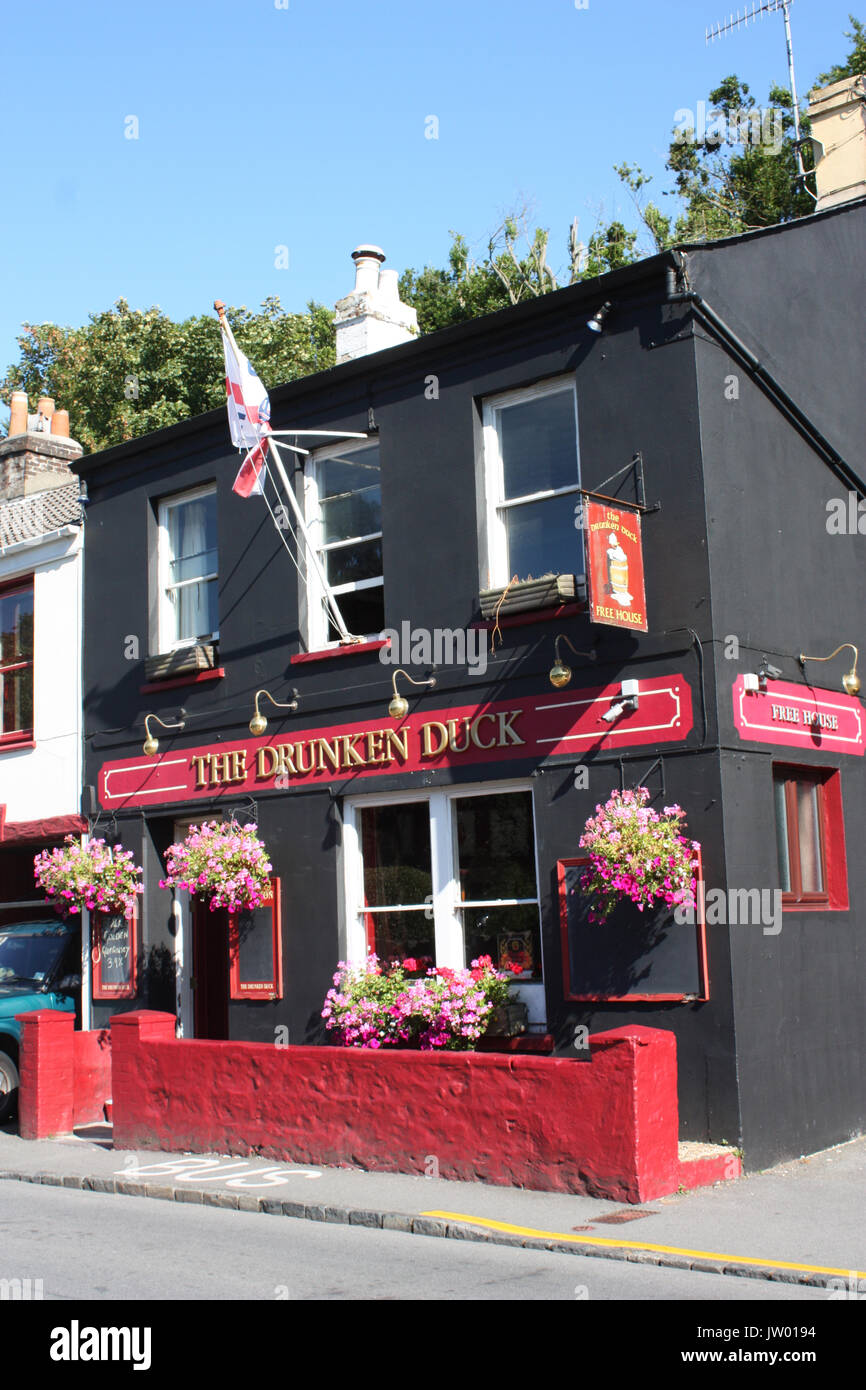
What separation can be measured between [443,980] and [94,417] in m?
23.5

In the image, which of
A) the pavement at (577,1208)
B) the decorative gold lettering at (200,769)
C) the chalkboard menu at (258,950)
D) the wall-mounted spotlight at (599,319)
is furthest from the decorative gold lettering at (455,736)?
the pavement at (577,1208)

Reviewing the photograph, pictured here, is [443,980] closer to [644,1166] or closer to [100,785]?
[644,1166]

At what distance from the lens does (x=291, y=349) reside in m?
30.9

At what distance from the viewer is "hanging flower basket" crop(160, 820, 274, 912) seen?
13.0 metres

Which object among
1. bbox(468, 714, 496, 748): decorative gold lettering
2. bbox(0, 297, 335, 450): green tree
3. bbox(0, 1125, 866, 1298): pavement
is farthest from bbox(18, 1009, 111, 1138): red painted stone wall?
bbox(0, 297, 335, 450): green tree

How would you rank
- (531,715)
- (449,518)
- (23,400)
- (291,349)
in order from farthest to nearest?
1. (291,349)
2. (23,400)
3. (449,518)
4. (531,715)

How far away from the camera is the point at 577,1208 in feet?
29.5

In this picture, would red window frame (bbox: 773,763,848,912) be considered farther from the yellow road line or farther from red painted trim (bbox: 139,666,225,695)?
red painted trim (bbox: 139,666,225,695)

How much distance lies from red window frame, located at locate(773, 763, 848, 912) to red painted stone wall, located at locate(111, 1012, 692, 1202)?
284 centimetres

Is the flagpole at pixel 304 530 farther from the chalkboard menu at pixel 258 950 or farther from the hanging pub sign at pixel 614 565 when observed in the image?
the hanging pub sign at pixel 614 565

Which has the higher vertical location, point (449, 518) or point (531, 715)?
point (449, 518)
